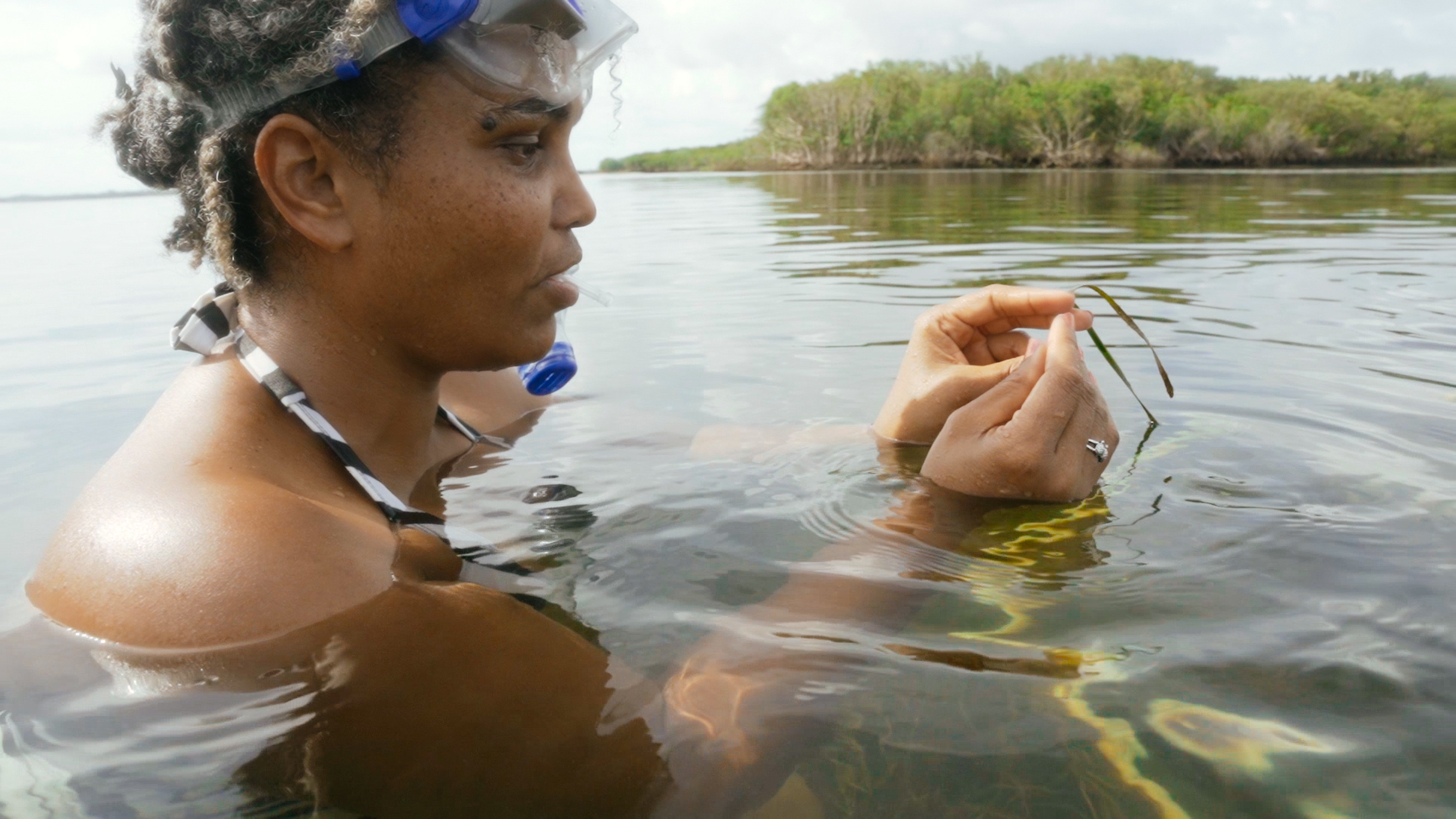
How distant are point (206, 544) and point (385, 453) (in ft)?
2.92

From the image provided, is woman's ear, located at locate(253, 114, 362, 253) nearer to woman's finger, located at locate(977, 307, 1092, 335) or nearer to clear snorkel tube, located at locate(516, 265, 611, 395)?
clear snorkel tube, located at locate(516, 265, 611, 395)

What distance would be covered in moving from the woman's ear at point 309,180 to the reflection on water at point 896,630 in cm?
→ 77

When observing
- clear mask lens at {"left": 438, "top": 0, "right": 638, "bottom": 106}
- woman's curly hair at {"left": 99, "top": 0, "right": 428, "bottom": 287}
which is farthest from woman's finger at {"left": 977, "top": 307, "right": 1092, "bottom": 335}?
woman's curly hair at {"left": 99, "top": 0, "right": 428, "bottom": 287}

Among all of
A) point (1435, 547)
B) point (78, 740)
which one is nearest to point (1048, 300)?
point (1435, 547)

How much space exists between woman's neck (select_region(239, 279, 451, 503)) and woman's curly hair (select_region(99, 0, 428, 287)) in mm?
99

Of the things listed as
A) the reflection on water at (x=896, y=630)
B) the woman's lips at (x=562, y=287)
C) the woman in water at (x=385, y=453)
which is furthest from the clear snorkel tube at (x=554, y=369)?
the woman's lips at (x=562, y=287)

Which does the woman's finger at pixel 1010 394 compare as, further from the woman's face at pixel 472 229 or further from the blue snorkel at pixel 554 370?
the blue snorkel at pixel 554 370

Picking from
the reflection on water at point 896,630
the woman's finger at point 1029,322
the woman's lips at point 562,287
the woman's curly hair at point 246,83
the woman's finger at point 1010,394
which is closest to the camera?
the reflection on water at point 896,630

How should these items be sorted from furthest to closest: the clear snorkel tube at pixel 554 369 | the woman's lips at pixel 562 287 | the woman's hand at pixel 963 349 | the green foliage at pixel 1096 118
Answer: the green foliage at pixel 1096 118 < the clear snorkel tube at pixel 554 369 < the woman's hand at pixel 963 349 < the woman's lips at pixel 562 287

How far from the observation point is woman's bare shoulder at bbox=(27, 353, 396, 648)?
60.1 inches

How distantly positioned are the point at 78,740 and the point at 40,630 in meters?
0.39

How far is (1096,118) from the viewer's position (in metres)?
70.6

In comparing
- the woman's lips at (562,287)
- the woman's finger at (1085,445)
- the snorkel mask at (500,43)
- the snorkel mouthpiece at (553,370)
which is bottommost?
the woman's finger at (1085,445)

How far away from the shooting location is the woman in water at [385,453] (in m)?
1.44
